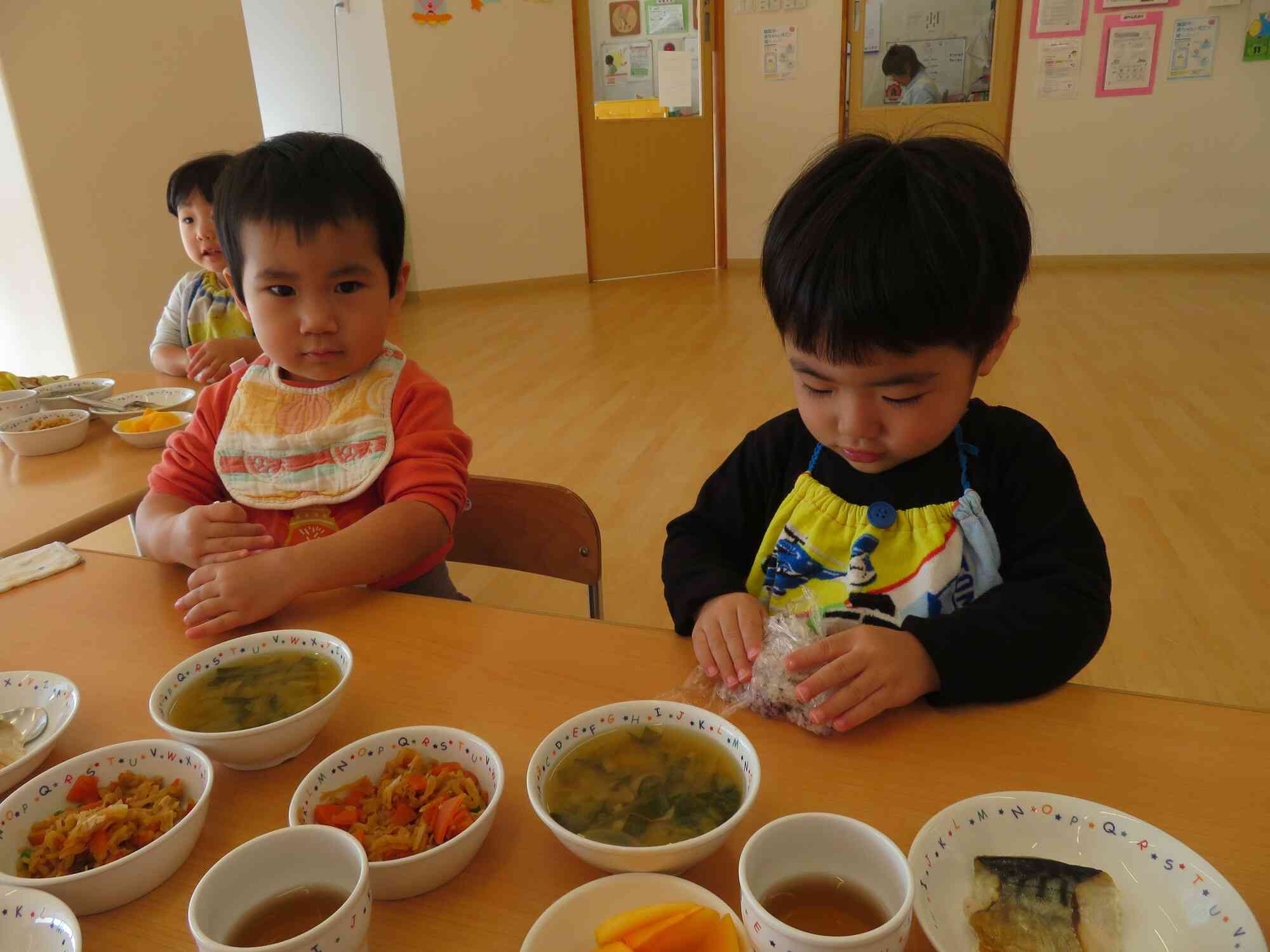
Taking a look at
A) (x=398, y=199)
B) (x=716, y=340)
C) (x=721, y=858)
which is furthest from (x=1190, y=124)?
(x=721, y=858)

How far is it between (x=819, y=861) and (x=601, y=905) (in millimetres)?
144

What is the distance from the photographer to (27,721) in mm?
774

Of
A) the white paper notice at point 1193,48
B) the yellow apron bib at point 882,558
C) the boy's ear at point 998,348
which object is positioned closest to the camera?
the boy's ear at point 998,348

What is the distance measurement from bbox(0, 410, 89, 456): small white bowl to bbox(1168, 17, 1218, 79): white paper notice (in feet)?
23.0

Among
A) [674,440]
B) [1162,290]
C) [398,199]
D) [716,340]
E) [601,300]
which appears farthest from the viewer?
[601,300]

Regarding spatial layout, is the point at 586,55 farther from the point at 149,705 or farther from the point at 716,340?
the point at 149,705

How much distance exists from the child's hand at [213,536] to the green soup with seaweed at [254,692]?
0.77ft

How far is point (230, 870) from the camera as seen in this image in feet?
1.75

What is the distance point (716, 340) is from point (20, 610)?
4360 millimetres

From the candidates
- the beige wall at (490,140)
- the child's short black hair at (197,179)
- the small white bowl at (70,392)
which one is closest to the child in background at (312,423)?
the small white bowl at (70,392)

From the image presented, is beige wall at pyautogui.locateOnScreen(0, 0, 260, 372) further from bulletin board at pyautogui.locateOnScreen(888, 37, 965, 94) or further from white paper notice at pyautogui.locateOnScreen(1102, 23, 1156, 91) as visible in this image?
white paper notice at pyautogui.locateOnScreen(1102, 23, 1156, 91)

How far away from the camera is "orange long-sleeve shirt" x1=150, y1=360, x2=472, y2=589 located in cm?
118

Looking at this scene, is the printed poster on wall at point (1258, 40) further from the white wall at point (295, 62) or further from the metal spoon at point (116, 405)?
the metal spoon at point (116, 405)

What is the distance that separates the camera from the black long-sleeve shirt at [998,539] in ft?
2.55
